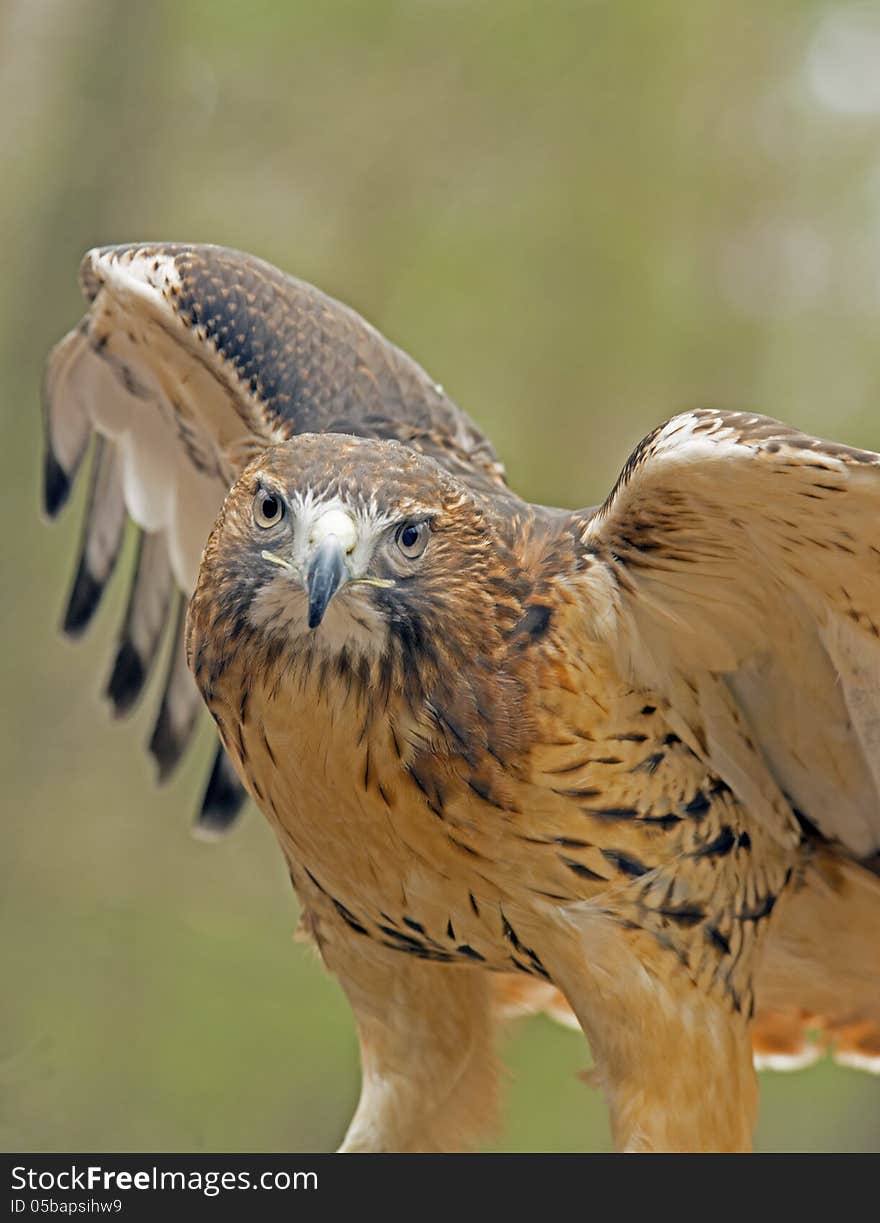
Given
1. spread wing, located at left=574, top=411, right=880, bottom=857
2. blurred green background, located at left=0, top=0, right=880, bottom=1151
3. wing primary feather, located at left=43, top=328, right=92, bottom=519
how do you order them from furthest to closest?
1. blurred green background, located at left=0, top=0, right=880, bottom=1151
2. wing primary feather, located at left=43, top=328, right=92, bottom=519
3. spread wing, located at left=574, top=411, right=880, bottom=857

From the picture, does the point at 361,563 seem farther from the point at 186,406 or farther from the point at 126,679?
the point at 126,679

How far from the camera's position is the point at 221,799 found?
4.18 meters

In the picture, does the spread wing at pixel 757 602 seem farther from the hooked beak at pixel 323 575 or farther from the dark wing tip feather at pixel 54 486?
the dark wing tip feather at pixel 54 486

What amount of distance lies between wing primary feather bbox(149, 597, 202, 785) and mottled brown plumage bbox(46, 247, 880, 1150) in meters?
1.19

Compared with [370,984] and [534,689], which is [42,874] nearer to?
[370,984]

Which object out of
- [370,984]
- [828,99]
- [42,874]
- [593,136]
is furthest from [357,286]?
[370,984]

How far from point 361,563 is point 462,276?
5.63 metres

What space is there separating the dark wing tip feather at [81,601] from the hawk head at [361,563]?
71.0 inches

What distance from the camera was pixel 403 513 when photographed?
8.02 ft

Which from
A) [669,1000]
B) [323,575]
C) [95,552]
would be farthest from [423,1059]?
[95,552]

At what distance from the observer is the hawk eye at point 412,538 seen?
2.47 metres

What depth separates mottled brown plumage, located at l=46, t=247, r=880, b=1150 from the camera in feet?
8.11

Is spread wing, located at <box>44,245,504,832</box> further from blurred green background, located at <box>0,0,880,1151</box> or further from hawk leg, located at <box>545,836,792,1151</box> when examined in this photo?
blurred green background, located at <box>0,0,880,1151</box>

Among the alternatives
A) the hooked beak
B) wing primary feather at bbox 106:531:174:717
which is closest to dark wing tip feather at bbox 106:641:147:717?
wing primary feather at bbox 106:531:174:717
